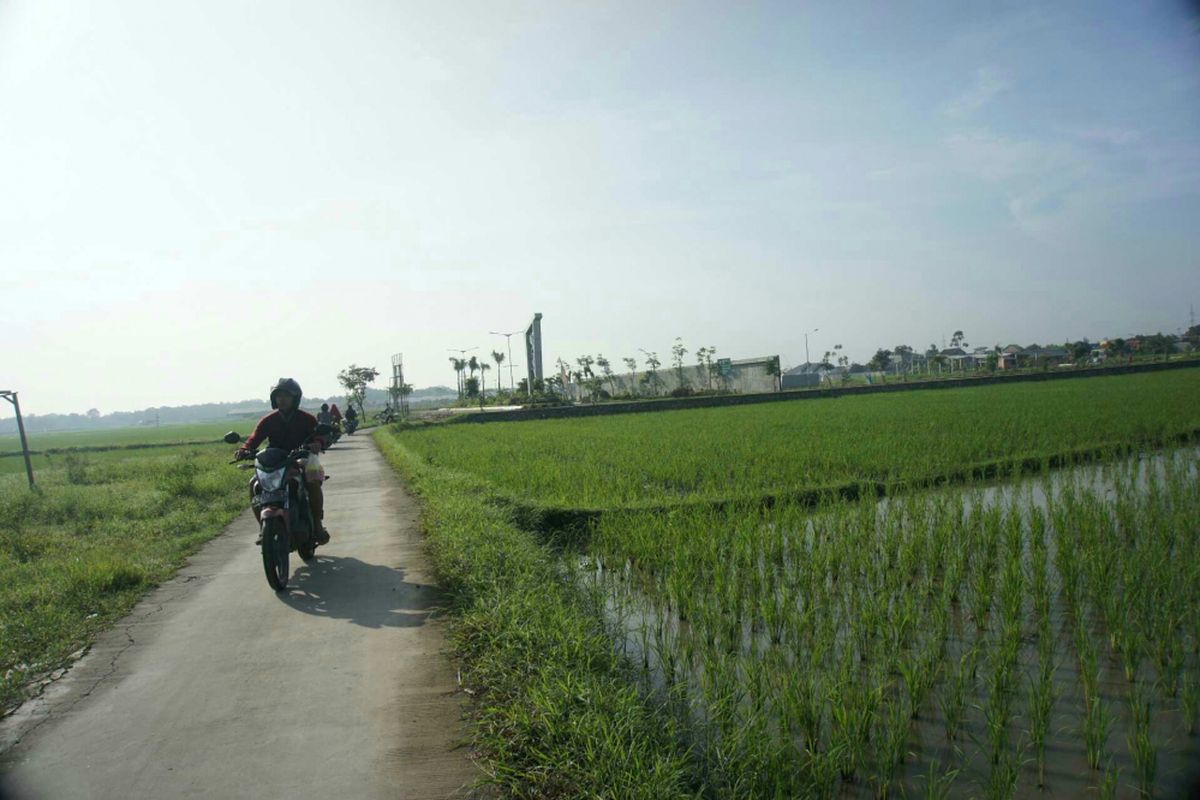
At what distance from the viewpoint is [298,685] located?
372 cm

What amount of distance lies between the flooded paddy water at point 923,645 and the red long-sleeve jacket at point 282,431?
2546mm

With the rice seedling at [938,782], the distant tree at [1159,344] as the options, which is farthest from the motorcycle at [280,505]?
the distant tree at [1159,344]

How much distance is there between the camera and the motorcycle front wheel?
542 cm

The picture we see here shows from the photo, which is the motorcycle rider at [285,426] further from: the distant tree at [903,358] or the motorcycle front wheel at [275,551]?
the distant tree at [903,358]

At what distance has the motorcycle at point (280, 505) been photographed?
17.9 feet

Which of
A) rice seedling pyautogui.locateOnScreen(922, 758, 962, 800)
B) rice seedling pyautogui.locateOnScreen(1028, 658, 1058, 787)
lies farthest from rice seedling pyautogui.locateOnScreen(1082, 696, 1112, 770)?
rice seedling pyautogui.locateOnScreen(922, 758, 962, 800)

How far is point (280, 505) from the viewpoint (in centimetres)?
561

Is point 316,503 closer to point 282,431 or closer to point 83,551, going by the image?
point 282,431

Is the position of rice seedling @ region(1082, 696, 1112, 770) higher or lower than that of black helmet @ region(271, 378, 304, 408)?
lower

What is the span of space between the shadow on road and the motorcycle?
0.23 metres

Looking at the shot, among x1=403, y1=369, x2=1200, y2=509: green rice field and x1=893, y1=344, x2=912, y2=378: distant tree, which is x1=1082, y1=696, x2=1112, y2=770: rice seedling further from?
x1=893, y1=344, x2=912, y2=378: distant tree

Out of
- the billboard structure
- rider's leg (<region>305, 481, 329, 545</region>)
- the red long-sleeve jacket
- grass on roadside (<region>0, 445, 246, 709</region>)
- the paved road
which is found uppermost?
the billboard structure

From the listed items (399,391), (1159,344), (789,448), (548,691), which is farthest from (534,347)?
(1159,344)

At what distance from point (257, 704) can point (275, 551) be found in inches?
84.2
